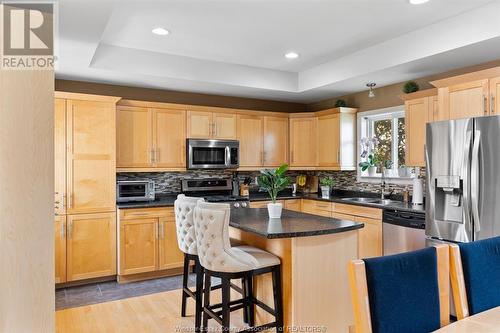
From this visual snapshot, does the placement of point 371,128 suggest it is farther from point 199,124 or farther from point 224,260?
point 224,260

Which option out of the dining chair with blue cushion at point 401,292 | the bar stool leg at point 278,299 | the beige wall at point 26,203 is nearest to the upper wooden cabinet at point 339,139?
the bar stool leg at point 278,299

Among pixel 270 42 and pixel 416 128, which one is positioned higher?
pixel 270 42

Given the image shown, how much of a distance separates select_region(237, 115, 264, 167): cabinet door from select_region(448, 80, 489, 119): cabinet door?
8.82 ft

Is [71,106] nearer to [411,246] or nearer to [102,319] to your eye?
[102,319]

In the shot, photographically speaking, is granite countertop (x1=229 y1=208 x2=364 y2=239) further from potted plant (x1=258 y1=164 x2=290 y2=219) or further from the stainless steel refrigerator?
the stainless steel refrigerator

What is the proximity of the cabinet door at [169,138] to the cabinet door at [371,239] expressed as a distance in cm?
242

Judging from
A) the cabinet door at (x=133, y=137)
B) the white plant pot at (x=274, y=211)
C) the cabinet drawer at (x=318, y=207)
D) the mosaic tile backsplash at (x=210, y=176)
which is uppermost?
the cabinet door at (x=133, y=137)

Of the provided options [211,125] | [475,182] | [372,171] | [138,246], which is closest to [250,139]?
[211,125]

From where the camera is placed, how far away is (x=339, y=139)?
16.8 ft

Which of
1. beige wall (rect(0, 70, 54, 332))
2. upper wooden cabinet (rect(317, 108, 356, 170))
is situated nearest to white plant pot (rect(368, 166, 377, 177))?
upper wooden cabinet (rect(317, 108, 356, 170))

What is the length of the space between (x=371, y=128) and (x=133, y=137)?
10.8ft

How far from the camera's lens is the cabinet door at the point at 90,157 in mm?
3934

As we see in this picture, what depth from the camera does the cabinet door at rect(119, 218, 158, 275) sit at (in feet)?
13.5

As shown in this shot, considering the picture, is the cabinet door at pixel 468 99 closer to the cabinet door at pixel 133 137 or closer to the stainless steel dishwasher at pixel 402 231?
the stainless steel dishwasher at pixel 402 231
